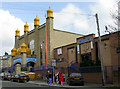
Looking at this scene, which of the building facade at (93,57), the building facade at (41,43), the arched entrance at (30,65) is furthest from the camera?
the arched entrance at (30,65)

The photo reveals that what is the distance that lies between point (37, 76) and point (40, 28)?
1424cm

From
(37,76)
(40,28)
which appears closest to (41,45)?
(40,28)

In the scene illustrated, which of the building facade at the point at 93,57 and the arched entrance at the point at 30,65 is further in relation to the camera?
the arched entrance at the point at 30,65

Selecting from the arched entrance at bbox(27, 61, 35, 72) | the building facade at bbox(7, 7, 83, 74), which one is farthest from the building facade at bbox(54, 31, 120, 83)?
the arched entrance at bbox(27, 61, 35, 72)

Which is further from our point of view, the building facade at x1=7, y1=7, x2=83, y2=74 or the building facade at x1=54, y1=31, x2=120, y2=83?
the building facade at x1=7, y1=7, x2=83, y2=74

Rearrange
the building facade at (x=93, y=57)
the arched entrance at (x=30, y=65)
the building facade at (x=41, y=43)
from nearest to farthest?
1. the building facade at (x=93, y=57)
2. the building facade at (x=41, y=43)
3. the arched entrance at (x=30, y=65)

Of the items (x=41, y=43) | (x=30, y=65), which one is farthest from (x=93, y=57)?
(x=30, y=65)

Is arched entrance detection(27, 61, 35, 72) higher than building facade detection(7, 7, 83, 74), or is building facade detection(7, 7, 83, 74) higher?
building facade detection(7, 7, 83, 74)

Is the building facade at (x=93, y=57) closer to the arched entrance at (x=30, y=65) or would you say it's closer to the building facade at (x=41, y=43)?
the building facade at (x=41, y=43)

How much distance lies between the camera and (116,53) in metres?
24.1

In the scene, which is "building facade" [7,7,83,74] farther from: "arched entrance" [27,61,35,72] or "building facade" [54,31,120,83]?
"building facade" [54,31,120,83]

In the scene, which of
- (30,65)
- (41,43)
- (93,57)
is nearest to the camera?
(93,57)

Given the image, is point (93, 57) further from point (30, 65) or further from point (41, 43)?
point (30, 65)

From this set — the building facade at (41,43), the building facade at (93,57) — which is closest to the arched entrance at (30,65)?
the building facade at (41,43)
